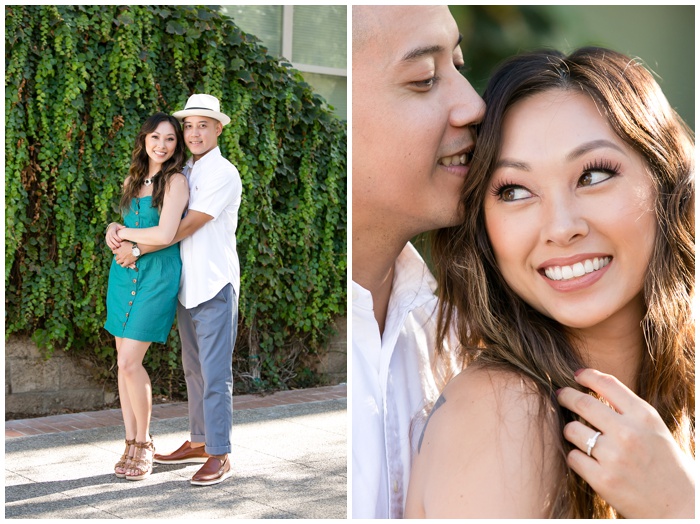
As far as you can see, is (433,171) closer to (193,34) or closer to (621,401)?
(621,401)

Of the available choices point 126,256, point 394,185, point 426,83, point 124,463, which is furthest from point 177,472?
point 426,83

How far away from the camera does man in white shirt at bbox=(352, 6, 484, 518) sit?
6.71 feet

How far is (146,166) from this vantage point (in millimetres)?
4469

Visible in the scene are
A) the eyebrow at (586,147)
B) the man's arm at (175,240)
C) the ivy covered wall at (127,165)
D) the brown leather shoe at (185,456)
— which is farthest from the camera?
the ivy covered wall at (127,165)

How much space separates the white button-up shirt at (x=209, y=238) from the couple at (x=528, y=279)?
6.95 ft

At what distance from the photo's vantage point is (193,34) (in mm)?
5840

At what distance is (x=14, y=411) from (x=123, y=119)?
1923 millimetres

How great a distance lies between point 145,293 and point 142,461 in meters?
0.81

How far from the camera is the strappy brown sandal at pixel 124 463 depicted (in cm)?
423

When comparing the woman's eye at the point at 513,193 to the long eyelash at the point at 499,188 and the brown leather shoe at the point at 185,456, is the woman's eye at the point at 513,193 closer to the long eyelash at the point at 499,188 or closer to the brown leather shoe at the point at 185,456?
the long eyelash at the point at 499,188

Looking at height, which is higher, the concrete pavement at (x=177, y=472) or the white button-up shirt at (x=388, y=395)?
the white button-up shirt at (x=388, y=395)

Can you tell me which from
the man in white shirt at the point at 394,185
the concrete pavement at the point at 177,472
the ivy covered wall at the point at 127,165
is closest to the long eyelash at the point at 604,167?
the man in white shirt at the point at 394,185

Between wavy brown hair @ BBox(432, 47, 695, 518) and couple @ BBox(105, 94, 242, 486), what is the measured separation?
7.62ft

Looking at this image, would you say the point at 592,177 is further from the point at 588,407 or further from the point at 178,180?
the point at 178,180
